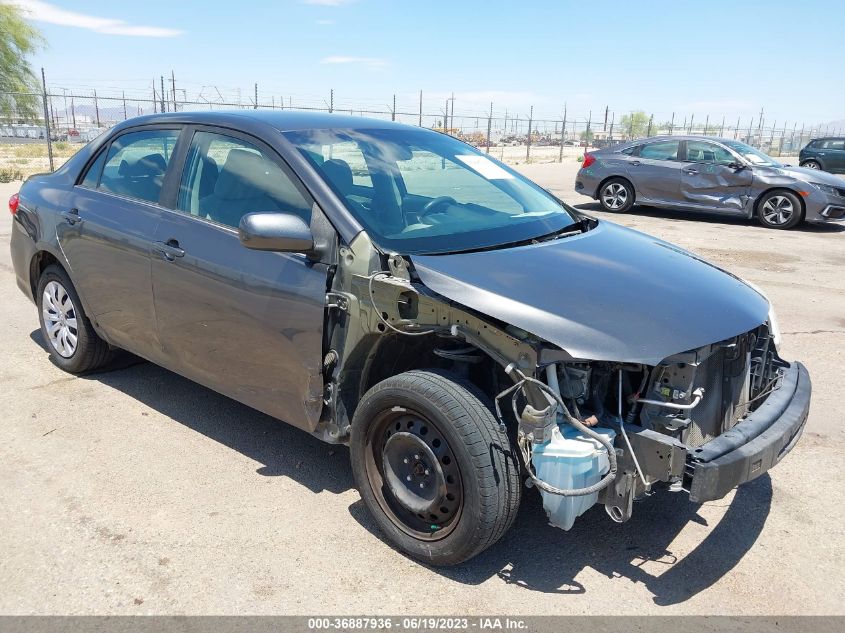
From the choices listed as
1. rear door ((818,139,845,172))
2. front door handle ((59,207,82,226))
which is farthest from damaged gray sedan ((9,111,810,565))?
rear door ((818,139,845,172))

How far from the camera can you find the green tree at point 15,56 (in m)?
28.7

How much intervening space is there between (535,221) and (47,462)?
9.26 ft

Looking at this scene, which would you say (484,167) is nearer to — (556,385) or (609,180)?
(556,385)

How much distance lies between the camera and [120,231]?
4133 millimetres

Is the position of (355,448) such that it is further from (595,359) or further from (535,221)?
(535,221)

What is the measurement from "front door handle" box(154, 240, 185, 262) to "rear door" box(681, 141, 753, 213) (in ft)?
36.3

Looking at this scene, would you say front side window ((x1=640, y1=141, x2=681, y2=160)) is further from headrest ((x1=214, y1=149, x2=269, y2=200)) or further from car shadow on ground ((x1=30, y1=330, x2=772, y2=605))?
headrest ((x1=214, y1=149, x2=269, y2=200))

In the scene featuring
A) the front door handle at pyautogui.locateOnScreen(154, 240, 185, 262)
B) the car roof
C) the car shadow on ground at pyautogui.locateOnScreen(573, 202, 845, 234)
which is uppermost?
the car roof

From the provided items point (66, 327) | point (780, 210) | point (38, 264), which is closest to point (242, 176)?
point (66, 327)

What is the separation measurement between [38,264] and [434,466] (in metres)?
3.58

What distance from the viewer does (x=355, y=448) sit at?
3164 mm

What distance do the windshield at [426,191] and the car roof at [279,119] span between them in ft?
0.28

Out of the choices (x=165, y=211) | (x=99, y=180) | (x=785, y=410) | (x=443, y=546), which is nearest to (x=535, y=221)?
(x=785, y=410)

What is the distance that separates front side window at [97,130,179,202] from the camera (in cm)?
410
